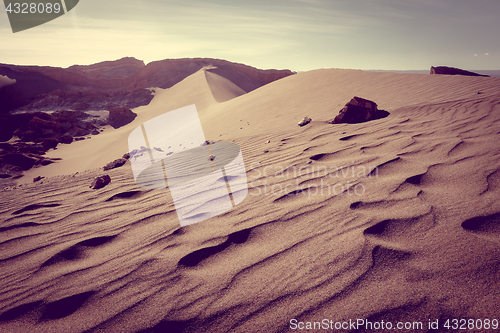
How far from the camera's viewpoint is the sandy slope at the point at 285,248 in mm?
941

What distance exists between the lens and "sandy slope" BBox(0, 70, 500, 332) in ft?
3.09

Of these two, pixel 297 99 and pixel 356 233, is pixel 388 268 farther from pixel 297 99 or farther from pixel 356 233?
pixel 297 99

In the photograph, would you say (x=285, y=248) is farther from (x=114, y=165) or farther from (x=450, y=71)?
(x=450, y=71)

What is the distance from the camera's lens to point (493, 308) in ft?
2.68

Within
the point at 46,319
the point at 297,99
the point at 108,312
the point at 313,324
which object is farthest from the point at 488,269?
the point at 297,99

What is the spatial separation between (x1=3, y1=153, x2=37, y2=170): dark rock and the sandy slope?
5731 millimetres

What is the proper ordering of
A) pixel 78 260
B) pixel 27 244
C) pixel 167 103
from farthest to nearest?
1. pixel 167 103
2. pixel 27 244
3. pixel 78 260

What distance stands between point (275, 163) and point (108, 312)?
6.49 ft

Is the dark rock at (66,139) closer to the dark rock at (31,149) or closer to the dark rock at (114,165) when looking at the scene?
the dark rock at (31,149)

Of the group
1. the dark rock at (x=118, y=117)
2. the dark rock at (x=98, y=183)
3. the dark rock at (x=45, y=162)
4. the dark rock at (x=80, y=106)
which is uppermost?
the dark rock at (x=80, y=106)

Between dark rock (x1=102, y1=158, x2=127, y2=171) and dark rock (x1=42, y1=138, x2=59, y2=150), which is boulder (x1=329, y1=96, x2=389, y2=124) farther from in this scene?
dark rock (x1=42, y1=138, x2=59, y2=150)

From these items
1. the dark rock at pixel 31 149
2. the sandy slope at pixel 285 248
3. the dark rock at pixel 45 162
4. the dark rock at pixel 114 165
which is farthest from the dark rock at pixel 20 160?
the sandy slope at pixel 285 248

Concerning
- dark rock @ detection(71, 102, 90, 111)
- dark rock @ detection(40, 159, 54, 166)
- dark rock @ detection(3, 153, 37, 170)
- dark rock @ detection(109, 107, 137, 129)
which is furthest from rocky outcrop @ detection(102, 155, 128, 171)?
dark rock @ detection(71, 102, 90, 111)

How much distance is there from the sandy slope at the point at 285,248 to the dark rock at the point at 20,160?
226 inches
